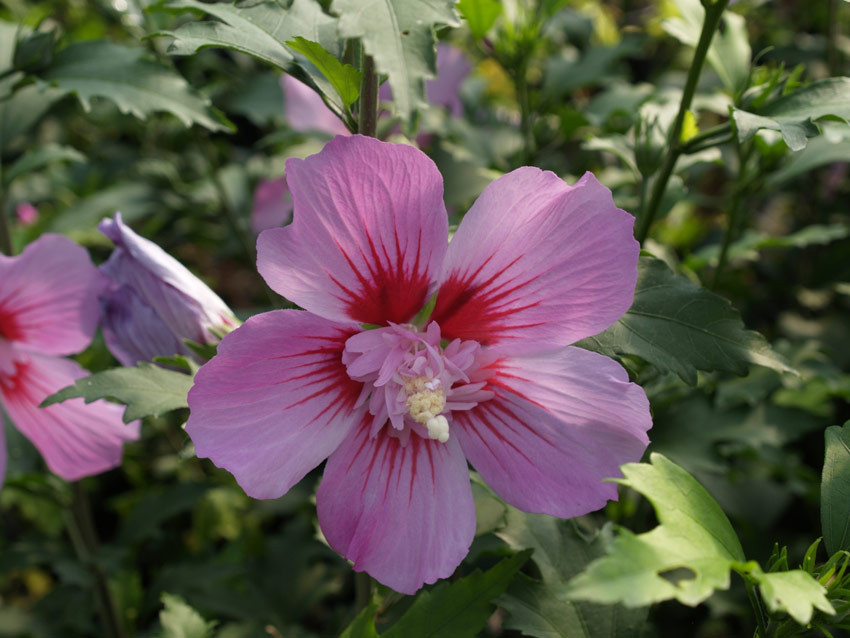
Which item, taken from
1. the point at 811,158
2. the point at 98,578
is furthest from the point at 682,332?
the point at 98,578

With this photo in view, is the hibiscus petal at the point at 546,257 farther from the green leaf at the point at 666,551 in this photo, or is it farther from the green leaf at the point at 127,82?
the green leaf at the point at 127,82

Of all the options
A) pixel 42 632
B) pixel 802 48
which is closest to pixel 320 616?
pixel 42 632

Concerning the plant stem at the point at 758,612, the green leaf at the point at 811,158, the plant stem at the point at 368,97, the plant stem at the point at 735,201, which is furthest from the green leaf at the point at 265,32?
the green leaf at the point at 811,158

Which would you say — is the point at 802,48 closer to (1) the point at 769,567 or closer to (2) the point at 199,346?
(1) the point at 769,567

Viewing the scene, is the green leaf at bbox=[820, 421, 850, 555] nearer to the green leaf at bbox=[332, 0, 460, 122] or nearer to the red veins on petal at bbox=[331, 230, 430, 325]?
the red veins on petal at bbox=[331, 230, 430, 325]

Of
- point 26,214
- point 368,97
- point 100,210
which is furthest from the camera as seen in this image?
point 26,214

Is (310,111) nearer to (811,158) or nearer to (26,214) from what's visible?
(26,214)
